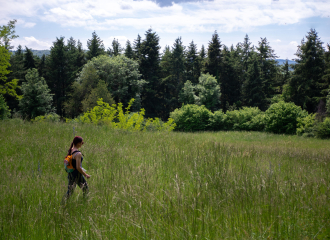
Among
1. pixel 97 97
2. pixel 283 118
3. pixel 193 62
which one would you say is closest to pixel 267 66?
pixel 193 62

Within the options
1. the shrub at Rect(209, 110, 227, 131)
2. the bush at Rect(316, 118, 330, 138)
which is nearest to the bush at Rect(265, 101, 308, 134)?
the bush at Rect(316, 118, 330, 138)

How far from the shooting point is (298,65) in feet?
110

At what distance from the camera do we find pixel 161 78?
43719 millimetres

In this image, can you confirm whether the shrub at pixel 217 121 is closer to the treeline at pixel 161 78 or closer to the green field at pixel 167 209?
the treeline at pixel 161 78

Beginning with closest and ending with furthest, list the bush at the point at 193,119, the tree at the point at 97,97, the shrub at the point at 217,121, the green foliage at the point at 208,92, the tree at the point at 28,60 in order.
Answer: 1. the tree at the point at 97,97
2. the shrub at the point at 217,121
3. the bush at the point at 193,119
4. the green foliage at the point at 208,92
5. the tree at the point at 28,60

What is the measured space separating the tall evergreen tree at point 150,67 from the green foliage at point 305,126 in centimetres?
2571

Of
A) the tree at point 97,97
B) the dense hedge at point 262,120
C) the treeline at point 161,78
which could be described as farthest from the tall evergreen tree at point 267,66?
the tree at point 97,97

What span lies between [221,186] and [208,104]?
37052 mm

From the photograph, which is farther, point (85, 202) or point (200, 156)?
point (200, 156)

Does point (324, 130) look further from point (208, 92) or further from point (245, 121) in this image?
point (208, 92)

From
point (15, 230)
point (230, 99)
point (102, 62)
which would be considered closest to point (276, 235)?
point (15, 230)

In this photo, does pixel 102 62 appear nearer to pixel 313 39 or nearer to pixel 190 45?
pixel 190 45

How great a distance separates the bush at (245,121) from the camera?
28148 mm

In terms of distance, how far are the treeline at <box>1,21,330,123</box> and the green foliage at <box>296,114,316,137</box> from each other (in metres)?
9.67
